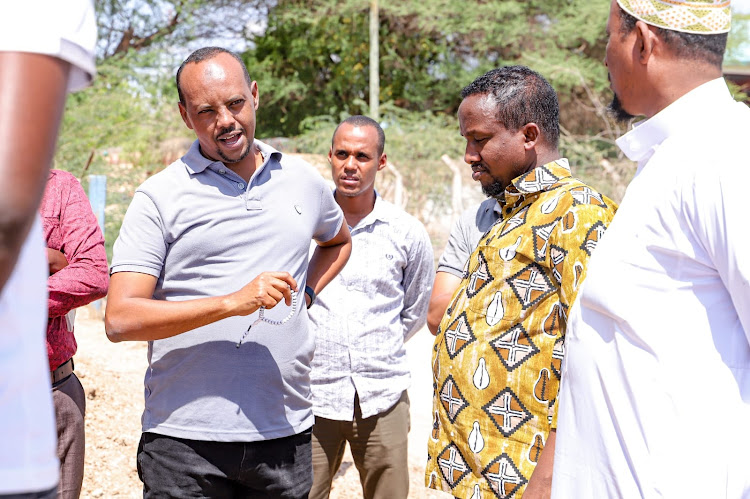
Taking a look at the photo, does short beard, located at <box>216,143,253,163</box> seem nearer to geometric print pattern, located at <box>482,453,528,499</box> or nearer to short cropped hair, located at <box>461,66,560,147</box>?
short cropped hair, located at <box>461,66,560,147</box>

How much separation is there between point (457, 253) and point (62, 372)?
1676 millimetres

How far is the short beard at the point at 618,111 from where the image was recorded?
209 centimetres

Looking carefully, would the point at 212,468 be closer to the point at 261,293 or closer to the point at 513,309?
the point at 261,293

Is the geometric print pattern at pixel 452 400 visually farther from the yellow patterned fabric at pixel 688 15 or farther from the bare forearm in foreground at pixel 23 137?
the bare forearm in foreground at pixel 23 137

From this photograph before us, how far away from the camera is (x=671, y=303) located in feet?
5.74

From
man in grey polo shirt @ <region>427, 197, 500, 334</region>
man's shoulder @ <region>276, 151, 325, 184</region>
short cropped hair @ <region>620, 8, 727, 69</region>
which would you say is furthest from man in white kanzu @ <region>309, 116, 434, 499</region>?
short cropped hair @ <region>620, 8, 727, 69</region>

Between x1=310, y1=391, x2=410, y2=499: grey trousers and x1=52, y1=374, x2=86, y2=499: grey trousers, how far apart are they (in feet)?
3.76

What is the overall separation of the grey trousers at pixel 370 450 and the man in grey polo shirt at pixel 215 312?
0.92m

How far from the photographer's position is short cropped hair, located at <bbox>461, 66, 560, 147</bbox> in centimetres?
258

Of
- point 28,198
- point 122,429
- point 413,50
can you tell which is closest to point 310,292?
point 28,198

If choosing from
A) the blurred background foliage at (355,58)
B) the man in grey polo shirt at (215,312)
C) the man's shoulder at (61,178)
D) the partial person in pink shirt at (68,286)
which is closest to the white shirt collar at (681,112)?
the man in grey polo shirt at (215,312)

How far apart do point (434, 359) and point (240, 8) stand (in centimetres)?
2437

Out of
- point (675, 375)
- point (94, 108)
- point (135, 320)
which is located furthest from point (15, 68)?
point (94, 108)

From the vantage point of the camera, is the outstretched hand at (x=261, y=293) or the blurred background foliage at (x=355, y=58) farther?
the blurred background foliage at (x=355, y=58)
